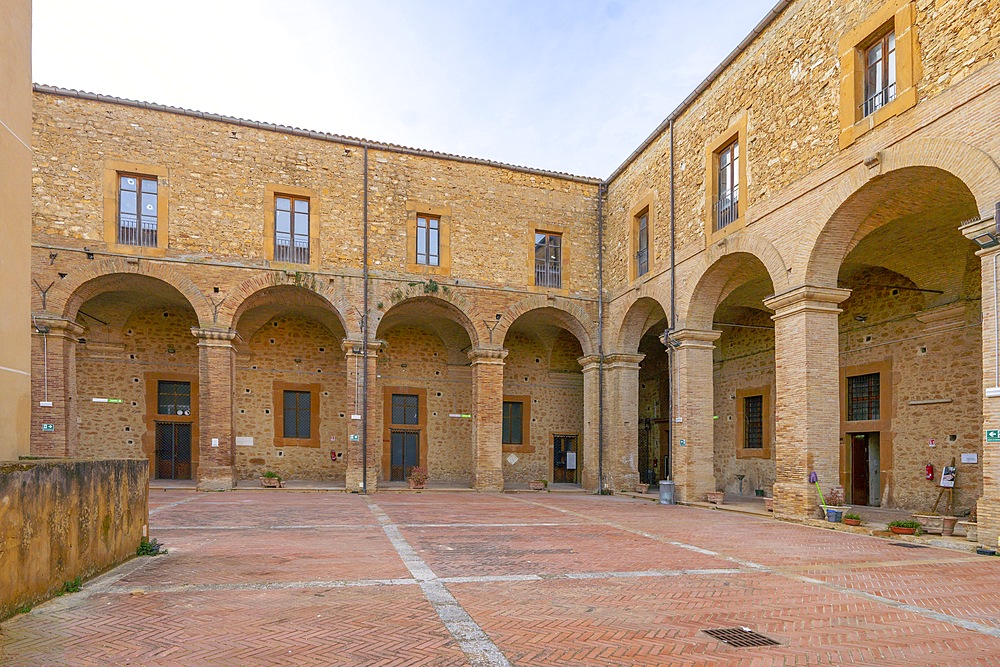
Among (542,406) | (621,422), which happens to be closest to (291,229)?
(542,406)

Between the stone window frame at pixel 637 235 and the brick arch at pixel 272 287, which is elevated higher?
the stone window frame at pixel 637 235

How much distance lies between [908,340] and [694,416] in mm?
5311

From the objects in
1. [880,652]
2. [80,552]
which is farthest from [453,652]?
[80,552]

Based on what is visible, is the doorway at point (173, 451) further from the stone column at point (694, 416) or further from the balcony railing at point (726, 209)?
the balcony railing at point (726, 209)

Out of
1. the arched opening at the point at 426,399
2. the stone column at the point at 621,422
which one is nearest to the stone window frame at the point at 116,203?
the arched opening at the point at 426,399

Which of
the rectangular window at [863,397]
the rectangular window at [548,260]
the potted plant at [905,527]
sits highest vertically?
the rectangular window at [548,260]

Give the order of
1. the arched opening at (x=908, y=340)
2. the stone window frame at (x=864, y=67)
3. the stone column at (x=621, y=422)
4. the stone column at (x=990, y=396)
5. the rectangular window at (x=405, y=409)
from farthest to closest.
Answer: the rectangular window at (x=405, y=409)
the stone column at (x=621, y=422)
the arched opening at (x=908, y=340)
the stone window frame at (x=864, y=67)
the stone column at (x=990, y=396)

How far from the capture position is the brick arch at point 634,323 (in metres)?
19.9

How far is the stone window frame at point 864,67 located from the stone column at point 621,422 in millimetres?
10466

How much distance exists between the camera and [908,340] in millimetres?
15219

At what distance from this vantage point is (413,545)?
9.70 metres

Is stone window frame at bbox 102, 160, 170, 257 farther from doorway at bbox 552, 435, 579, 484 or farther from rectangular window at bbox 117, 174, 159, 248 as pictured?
doorway at bbox 552, 435, 579, 484

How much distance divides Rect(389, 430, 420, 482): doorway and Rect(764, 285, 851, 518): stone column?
13.4 m

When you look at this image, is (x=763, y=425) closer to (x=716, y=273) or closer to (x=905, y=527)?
(x=716, y=273)
